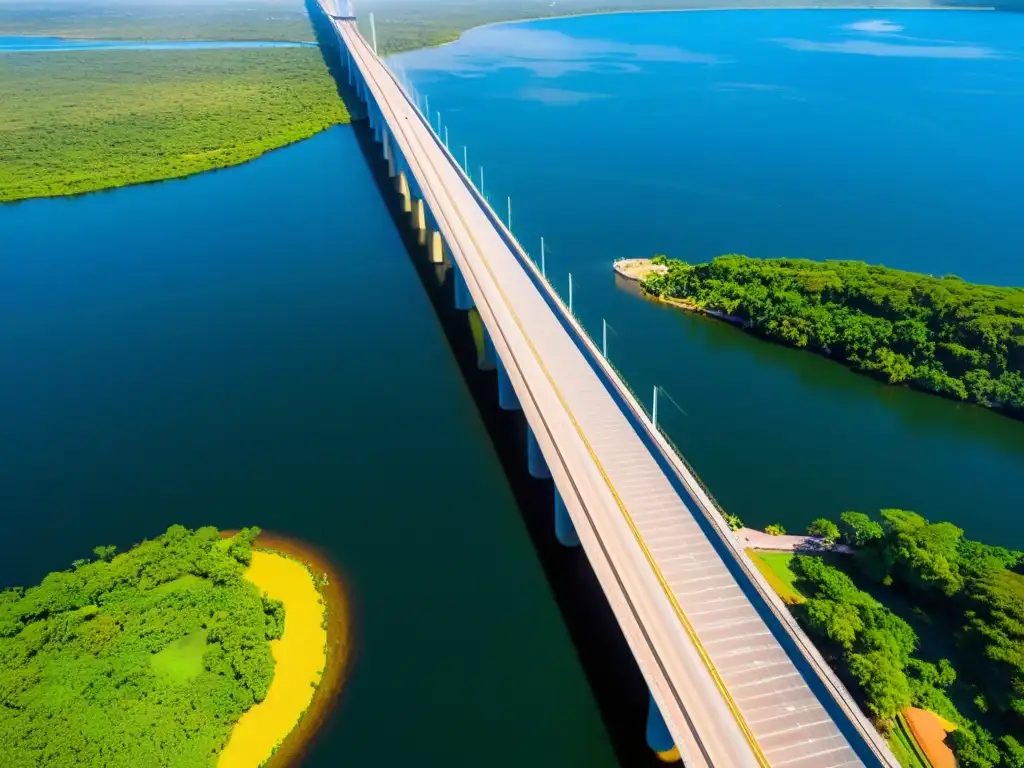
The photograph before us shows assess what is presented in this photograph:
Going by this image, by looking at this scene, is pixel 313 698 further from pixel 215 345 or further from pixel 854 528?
pixel 215 345

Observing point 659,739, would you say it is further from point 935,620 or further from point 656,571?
point 935,620

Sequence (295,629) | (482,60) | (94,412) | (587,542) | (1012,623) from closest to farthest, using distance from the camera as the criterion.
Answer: (1012,623)
(587,542)
(295,629)
(94,412)
(482,60)

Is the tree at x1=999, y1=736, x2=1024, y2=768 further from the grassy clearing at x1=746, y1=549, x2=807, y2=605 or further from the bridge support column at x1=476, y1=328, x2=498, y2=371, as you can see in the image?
the bridge support column at x1=476, y1=328, x2=498, y2=371

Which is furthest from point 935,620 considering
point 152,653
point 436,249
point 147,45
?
point 147,45

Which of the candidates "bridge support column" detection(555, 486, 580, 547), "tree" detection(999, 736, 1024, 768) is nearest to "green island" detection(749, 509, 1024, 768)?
"tree" detection(999, 736, 1024, 768)

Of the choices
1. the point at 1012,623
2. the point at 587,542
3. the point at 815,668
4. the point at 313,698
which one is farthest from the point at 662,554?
the point at 313,698

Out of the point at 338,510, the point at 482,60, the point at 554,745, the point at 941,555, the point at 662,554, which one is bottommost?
the point at 554,745
